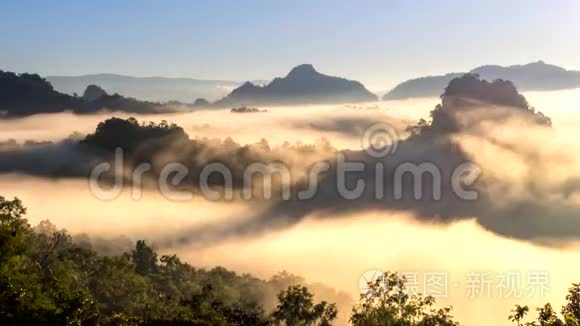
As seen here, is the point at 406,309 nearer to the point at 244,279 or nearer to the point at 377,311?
the point at 377,311

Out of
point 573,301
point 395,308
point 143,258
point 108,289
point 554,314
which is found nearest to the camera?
point 554,314

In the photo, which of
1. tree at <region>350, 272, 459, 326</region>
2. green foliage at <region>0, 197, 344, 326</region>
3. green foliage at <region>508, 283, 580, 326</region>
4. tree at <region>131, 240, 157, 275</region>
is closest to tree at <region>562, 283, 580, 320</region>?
green foliage at <region>508, 283, 580, 326</region>

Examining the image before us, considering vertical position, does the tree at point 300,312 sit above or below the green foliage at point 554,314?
below

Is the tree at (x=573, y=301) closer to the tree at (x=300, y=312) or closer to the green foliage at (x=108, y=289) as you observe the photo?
the tree at (x=300, y=312)

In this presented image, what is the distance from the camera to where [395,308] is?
43500 mm

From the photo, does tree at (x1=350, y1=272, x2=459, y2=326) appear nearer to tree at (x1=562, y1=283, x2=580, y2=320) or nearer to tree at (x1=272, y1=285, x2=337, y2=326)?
tree at (x1=272, y1=285, x2=337, y2=326)

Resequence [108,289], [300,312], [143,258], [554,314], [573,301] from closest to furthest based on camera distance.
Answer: [554,314]
[573,301]
[300,312]
[108,289]
[143,258]

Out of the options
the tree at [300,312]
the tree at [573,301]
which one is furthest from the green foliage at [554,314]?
the tree at [300,312]

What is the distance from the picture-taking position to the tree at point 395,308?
41250 millimetres

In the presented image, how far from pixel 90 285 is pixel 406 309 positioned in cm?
4340

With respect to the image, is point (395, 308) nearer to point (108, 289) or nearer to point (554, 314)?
point (554, 314)

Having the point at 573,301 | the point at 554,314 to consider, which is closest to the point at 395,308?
the point at 554,314

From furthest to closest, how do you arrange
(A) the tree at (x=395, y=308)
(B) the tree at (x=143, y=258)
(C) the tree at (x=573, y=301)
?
(B) the tree at (x=143, y=258) < (C) the tree at (x=573, y=301) < (A) the tree at (x=395, y=308)

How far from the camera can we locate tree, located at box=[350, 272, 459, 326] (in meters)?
41.2
